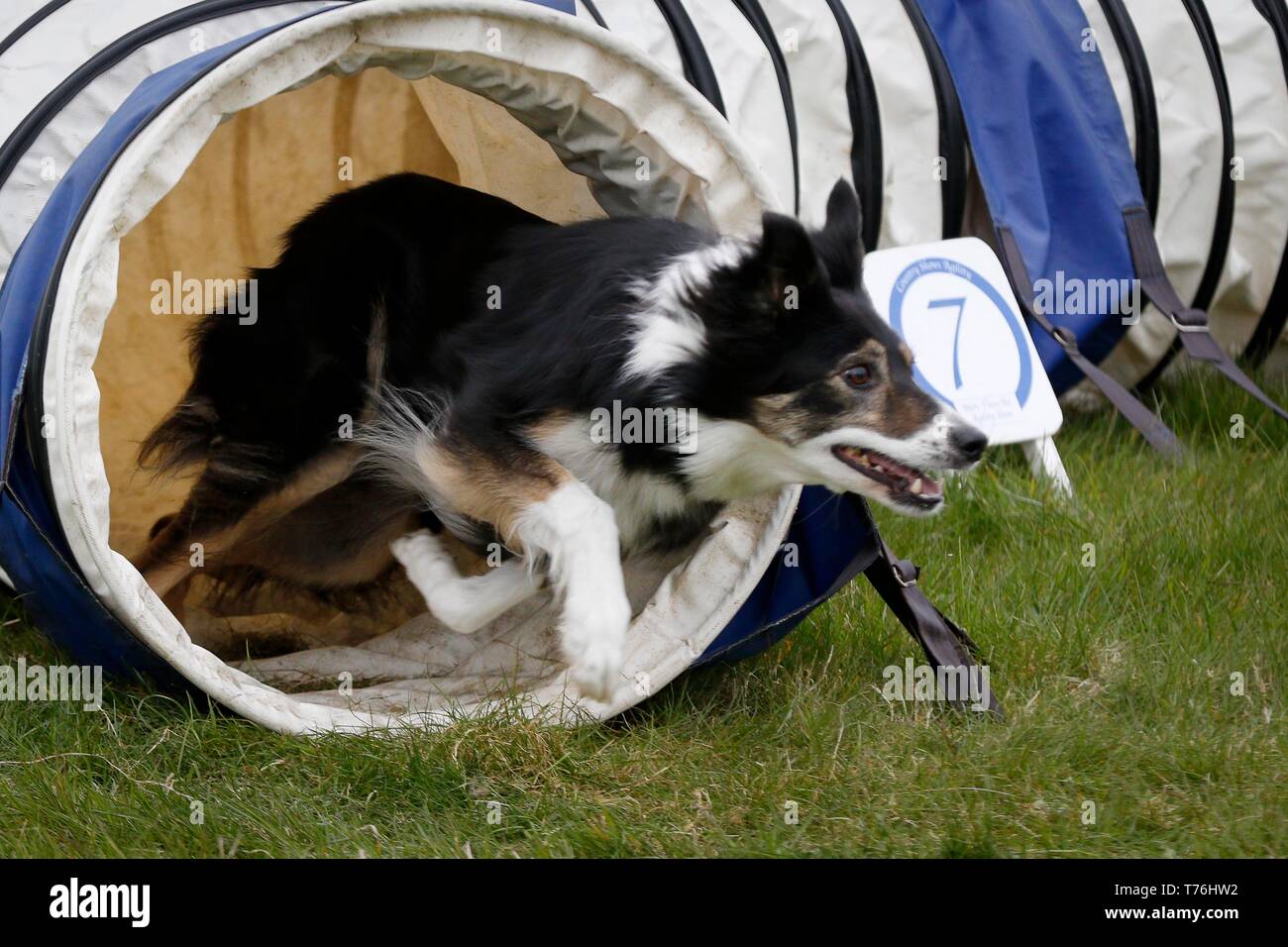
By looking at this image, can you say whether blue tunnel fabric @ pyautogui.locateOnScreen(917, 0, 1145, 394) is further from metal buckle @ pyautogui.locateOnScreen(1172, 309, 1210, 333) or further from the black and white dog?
the black and white dog

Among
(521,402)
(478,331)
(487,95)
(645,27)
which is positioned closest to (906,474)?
(521,402)

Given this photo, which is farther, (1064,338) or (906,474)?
(1064,338)

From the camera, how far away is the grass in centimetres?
344

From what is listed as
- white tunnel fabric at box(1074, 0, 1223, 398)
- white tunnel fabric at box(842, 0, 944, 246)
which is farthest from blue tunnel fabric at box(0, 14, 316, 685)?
white tunnel fabric at box(1074, 0, 1223, 398)

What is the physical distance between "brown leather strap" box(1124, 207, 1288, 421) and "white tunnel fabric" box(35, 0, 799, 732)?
2647 mm

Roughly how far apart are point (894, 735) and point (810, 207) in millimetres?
2706

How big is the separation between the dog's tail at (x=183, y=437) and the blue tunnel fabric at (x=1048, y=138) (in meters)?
3.27

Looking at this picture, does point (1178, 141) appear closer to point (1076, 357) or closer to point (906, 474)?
point (1076, 357)

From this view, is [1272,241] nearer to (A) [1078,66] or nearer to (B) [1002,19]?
(A) [1078,66]

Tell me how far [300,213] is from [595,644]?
2.99m

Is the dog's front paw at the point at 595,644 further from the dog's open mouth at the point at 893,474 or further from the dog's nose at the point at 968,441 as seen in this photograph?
the dog's nose at the point at 968,441

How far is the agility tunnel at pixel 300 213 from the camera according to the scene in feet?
11.5

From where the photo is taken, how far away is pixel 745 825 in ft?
11.7

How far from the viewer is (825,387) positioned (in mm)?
3768
